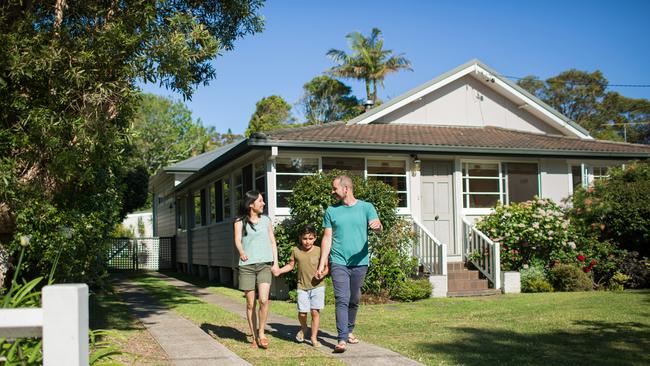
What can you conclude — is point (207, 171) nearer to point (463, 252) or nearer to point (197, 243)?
point (197, 243)

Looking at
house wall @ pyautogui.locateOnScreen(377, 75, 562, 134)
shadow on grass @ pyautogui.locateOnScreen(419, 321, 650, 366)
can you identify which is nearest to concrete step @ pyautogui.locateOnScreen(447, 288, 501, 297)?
shadow on grass @ pyautogui.locateOnScreen(419, 321, 650, 366)

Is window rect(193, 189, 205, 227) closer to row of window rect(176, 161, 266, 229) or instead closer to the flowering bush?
row of window rect(176, 161, 266, 229)

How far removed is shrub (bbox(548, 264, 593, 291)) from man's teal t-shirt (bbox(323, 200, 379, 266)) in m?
7.60

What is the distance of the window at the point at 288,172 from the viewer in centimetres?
1350

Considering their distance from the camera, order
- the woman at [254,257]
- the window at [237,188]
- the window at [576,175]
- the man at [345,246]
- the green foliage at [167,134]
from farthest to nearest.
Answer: the green foliage at [167,134]
the window at [576,175]
the window at [237,188]
the woman at [254,257]
the man at [345,246]

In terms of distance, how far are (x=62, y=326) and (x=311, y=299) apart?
538 centimetres

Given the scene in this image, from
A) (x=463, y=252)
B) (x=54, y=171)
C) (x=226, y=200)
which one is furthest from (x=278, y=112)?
(x=54, y=171)

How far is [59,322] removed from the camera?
6.33 ft

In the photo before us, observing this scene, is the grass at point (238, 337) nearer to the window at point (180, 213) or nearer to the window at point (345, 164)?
the window at point (345, 164)

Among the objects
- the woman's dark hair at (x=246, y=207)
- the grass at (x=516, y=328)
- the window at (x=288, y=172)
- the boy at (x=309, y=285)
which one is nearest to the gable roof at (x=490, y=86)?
the window at (x=288, y=172)

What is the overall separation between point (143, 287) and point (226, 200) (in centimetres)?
318

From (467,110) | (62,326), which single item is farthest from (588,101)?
(62,326)

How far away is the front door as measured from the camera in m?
15.0

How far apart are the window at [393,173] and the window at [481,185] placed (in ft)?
5.28
